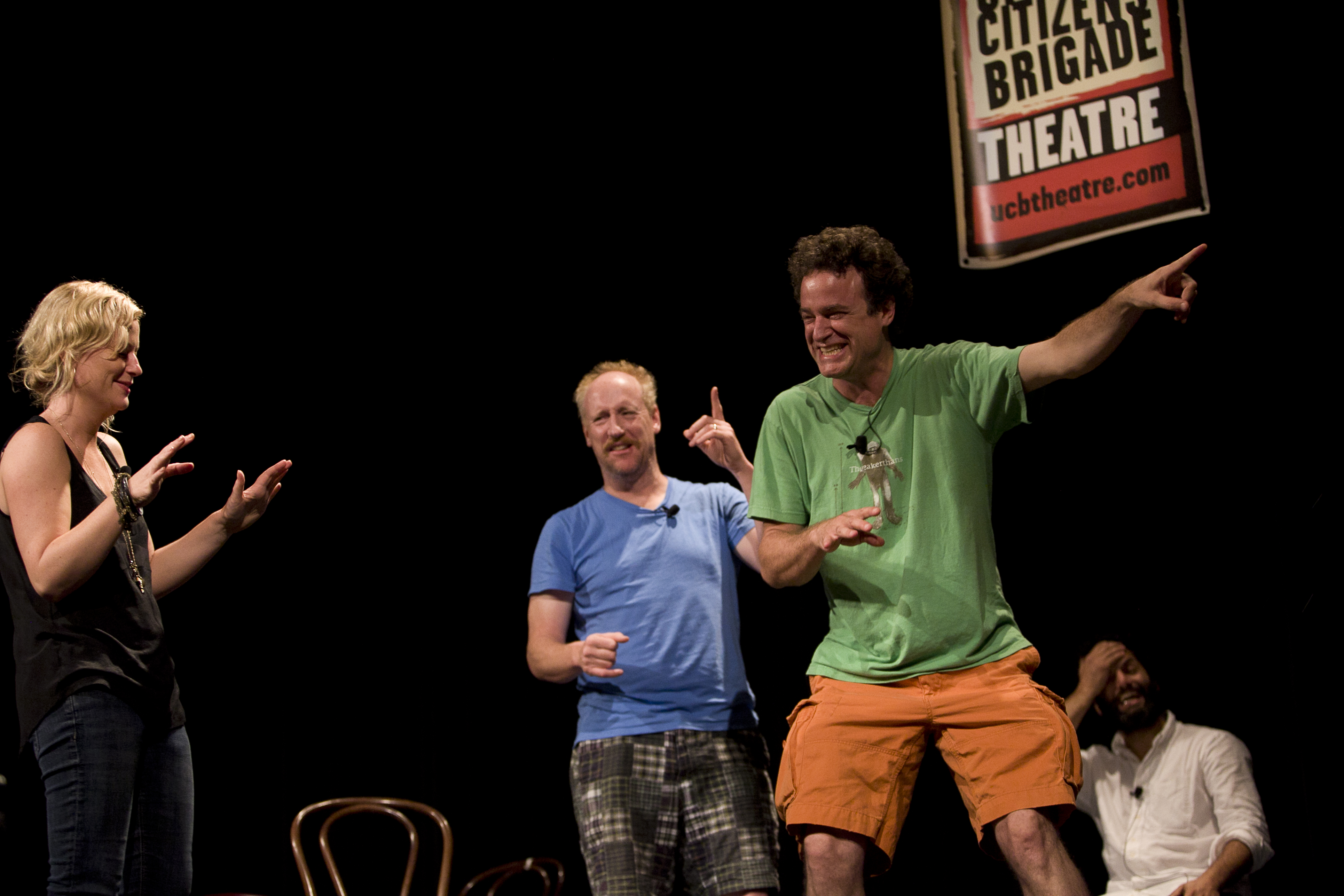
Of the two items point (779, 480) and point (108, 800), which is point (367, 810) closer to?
point (108, 800)

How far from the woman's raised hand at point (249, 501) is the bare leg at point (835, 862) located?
50.8 inches

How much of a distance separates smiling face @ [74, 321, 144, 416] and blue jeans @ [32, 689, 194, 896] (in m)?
0.56

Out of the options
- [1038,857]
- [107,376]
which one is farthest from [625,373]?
[1038,857]

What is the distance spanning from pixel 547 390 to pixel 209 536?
2054 millimetres

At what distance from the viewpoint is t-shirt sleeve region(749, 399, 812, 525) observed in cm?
210

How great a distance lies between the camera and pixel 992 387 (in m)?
1.98

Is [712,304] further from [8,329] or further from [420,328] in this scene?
[8,329]

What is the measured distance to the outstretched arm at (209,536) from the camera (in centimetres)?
225

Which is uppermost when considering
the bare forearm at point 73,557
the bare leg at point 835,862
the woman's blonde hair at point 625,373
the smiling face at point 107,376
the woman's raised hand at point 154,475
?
the woman's blonde hair at point 625,373

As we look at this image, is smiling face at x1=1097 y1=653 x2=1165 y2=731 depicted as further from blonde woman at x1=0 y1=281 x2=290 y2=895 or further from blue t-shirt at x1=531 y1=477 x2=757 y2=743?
blonde woman at x1=0 y1=281 x2=290 y2=895

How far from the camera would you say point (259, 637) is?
376cm

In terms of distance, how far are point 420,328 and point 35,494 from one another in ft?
7.62

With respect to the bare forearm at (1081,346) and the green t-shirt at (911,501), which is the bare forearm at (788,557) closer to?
the green t-shirt at (911,501)

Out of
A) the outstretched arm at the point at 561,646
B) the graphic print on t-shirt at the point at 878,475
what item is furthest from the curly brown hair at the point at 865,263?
the outstretched arm at the point at 561,646
